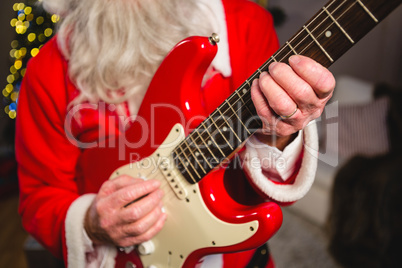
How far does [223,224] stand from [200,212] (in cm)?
5

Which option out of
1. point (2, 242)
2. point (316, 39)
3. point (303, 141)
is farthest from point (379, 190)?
point (2, 242)

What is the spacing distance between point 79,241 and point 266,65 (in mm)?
515

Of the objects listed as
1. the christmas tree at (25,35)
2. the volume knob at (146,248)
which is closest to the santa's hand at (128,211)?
the volume knob at (146,248)

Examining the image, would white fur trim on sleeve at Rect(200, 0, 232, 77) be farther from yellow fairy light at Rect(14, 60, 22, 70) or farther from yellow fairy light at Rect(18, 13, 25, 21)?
yellow fairy light at Rect(14, 60, 22, 70)

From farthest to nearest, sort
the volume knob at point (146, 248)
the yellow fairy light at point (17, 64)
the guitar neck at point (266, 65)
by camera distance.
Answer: the yellow fairy light at point (17, 64), the volume knob at point (146, 248), the guitar neck at point (266, 65)

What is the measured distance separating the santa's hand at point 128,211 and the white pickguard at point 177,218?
0.9 inches

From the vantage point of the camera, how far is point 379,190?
167 centimetres

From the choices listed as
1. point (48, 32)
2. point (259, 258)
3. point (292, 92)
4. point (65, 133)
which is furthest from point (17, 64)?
point (292, 92)

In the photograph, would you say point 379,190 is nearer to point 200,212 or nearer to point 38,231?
point 200,212

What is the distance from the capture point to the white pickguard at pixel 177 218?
605mm

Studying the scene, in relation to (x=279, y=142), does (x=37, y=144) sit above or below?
above

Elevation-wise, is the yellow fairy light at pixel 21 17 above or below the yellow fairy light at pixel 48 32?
above

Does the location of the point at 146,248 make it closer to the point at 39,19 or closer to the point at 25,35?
the point at 39,19

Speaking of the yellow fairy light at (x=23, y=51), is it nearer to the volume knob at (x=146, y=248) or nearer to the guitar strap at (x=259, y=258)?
the volume knob at (x=146, y=248)
